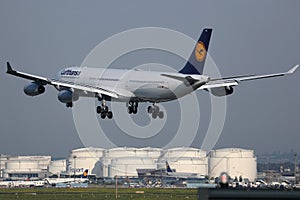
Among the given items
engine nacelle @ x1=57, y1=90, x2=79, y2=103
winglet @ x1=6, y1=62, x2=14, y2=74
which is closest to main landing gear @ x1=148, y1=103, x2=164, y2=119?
engine nacelle @ x1=57, y1=90, x2=79, y2=103

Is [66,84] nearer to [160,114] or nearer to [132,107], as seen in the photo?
[132,107]

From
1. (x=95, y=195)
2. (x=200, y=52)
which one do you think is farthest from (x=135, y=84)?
(x=95, y=195)

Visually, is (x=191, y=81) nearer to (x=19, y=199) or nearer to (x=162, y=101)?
(x=162, y=101)

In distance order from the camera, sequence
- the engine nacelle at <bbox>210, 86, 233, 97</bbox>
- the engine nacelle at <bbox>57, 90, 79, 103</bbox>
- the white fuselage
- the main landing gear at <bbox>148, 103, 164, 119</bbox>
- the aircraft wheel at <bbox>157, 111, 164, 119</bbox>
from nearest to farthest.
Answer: the engine nacelle at <bbox>57, 90, 79, 103</bbox>
the white fuselage
the aircraft wheel at <bbox>157, 111, 164, 119</bbox>
the main landing gear at <bbox>148, 103, 164, 119</bbox>
the engine nacelle at <bbox>210, 86, 233, 97</bbox>

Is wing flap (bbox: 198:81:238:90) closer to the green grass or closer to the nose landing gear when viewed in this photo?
the nose landing gear

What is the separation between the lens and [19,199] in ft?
460

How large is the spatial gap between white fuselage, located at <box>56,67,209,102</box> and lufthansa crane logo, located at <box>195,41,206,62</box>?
26.9 feet

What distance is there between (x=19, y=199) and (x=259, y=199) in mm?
104692

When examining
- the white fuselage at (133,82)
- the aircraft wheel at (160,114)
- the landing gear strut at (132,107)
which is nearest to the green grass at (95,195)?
the white fuselage at (133,82)

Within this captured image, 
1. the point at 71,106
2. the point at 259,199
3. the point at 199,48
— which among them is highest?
the point at 199,48

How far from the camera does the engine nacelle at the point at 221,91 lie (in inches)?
4715

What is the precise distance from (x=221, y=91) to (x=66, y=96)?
22660 mm

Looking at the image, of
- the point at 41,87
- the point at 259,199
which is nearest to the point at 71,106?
the point at 41,87

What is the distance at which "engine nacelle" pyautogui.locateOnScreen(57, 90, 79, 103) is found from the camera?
11556 cm
